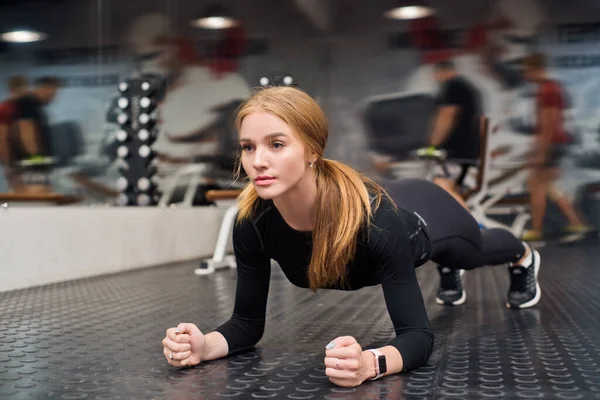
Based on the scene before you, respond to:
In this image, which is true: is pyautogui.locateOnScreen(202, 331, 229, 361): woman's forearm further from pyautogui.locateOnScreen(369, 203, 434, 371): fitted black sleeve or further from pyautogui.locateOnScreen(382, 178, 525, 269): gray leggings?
pyautogui.locateOnScreen(382, 178, 525, 269): gray leggings

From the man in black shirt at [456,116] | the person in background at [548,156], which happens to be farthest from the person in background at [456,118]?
the person in background at [548,156]

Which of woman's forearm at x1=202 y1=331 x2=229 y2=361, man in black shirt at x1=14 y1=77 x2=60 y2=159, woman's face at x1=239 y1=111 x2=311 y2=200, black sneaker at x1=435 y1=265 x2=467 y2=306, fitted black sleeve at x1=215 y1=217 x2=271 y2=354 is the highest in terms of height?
man in black shirt at x1=14 y1=77 x2=60 y2=159

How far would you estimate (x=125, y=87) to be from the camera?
491cm

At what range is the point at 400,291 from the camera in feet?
4.36

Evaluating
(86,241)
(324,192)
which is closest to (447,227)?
(324,192)

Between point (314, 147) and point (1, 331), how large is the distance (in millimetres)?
1214

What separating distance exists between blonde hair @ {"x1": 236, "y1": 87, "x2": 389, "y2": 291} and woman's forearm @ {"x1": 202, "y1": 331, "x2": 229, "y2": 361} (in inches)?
10.0

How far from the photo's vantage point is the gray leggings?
1.79m

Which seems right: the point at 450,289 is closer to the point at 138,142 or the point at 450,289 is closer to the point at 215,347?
the point at 215,347

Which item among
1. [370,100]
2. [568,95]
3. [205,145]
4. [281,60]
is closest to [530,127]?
[568,95]

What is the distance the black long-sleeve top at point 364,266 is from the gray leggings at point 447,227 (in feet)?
0.37

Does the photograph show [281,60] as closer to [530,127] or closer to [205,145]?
[205,145]

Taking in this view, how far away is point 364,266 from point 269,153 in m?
0.37

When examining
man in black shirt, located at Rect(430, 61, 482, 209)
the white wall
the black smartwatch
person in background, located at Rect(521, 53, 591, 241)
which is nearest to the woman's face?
the black smartwatch
